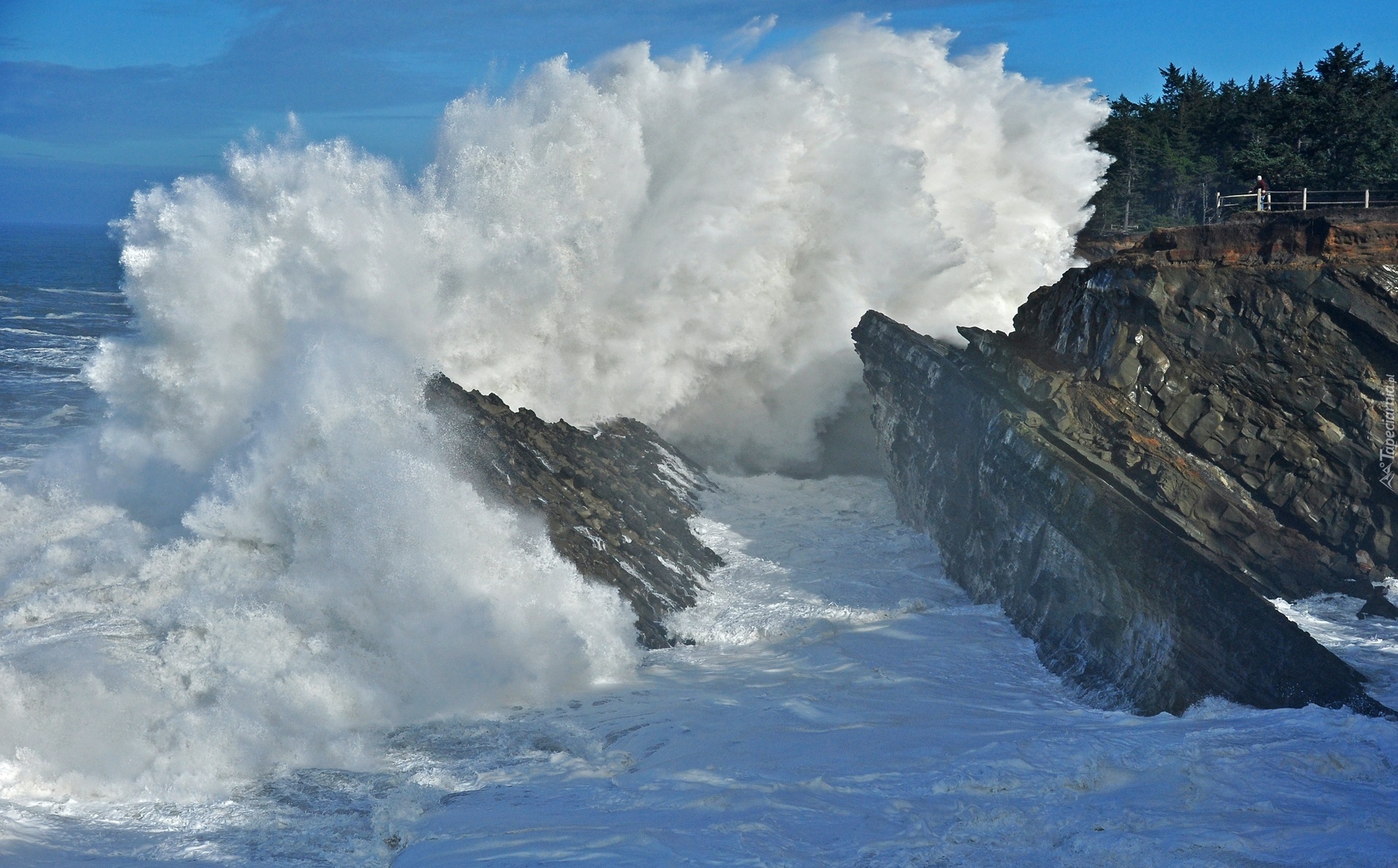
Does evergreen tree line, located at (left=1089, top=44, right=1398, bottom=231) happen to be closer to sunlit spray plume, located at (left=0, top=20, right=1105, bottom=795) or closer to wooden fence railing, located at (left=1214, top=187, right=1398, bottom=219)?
wooden fence railing, located at (left=1214, top=187, right=1398, bottom=219)

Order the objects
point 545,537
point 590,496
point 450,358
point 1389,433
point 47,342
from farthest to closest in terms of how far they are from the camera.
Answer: point 47,342 < point 450,358 < point 590,496 < point 1389,433 < point 545,537

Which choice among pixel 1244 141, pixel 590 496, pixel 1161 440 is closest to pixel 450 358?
pixel 590 496

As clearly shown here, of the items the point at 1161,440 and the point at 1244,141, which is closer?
the point at 1161,440

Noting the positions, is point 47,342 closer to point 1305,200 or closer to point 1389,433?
point 1305,200

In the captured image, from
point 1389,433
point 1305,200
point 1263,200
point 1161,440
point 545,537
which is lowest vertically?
point 545,537

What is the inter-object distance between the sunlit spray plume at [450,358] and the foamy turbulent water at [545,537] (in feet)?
0.20

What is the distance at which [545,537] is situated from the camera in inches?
577

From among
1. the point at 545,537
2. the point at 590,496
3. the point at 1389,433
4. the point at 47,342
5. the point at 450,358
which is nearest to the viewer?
the point at 545,537

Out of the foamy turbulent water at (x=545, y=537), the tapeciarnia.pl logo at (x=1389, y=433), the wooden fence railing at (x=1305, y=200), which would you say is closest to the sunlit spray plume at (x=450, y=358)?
the foamy turbulent water at (x=545, y=537)

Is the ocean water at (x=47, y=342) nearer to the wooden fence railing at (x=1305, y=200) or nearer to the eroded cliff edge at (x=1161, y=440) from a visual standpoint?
the eroded cliff edge at (x=1161, y=440)

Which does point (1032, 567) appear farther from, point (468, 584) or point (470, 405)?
point (470, 405)

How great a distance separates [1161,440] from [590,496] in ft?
27.2

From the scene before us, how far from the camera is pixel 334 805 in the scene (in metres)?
9.89

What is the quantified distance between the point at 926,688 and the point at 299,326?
1240cm
